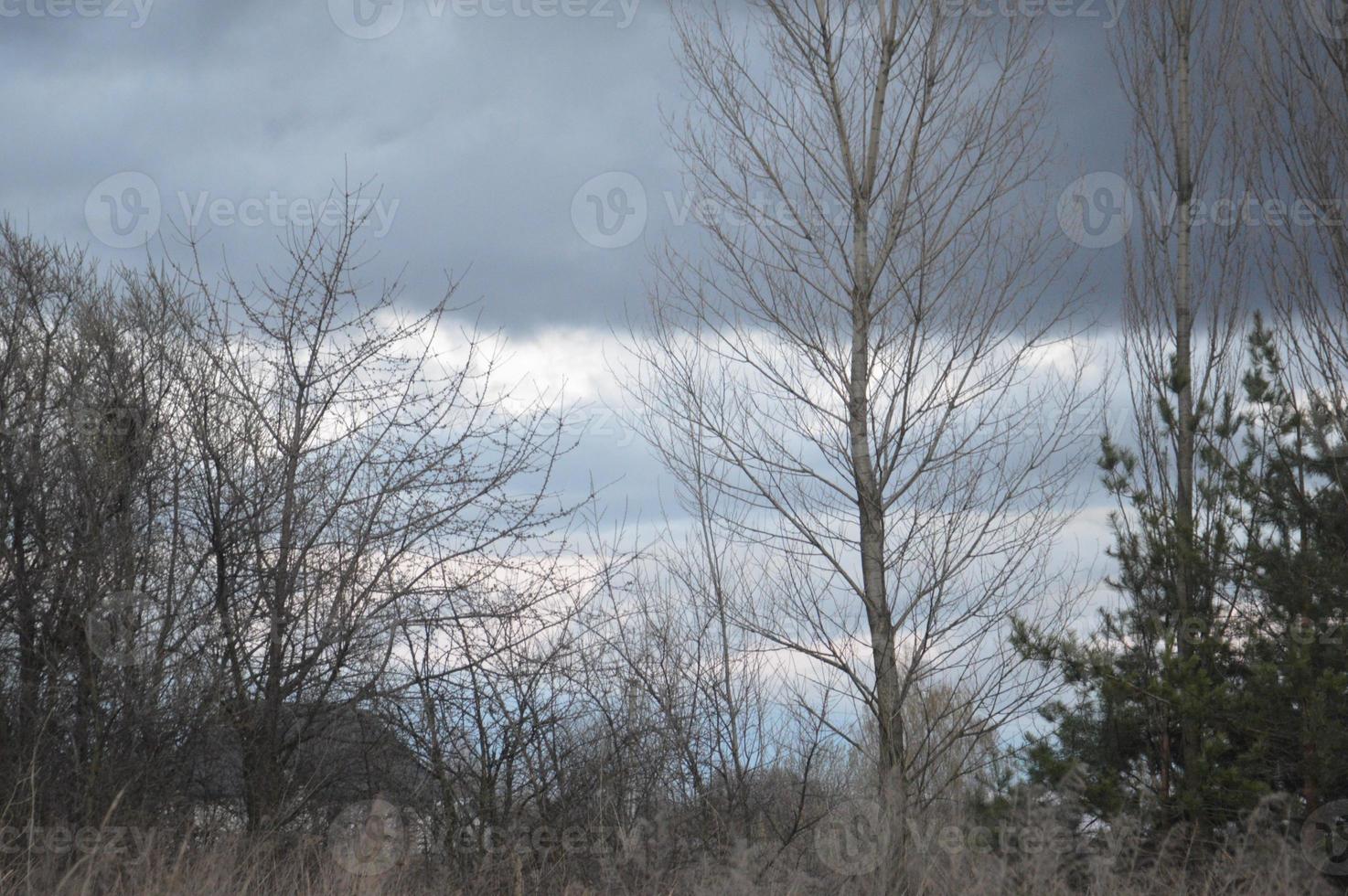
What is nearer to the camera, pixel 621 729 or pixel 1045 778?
pixel 621 729

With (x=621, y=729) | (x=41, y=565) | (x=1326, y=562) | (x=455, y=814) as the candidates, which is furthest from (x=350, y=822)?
(x=1326, y=562)

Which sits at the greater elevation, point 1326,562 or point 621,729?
point 1326,562

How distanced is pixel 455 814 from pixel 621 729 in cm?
135

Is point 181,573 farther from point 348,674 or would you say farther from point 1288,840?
point 1288,840

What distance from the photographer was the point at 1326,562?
9734 mm

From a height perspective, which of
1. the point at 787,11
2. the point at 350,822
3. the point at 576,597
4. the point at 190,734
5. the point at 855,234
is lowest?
the point at 350,822

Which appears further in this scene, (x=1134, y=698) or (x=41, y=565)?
(x=1134, y=698)

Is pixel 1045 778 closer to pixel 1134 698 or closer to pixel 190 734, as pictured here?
pixel 1134 698

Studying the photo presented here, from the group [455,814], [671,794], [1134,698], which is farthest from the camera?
[1134,698]

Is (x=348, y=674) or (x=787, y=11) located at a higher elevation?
(x=787, y=11)

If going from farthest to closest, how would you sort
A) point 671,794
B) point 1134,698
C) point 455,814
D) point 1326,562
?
point 1134,698 → point 1326,562 → point 671,794 → point 455,814

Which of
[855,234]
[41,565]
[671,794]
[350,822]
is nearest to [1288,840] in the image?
[671,794]

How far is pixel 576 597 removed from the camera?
891 cm

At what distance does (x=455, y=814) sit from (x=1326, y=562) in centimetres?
752
